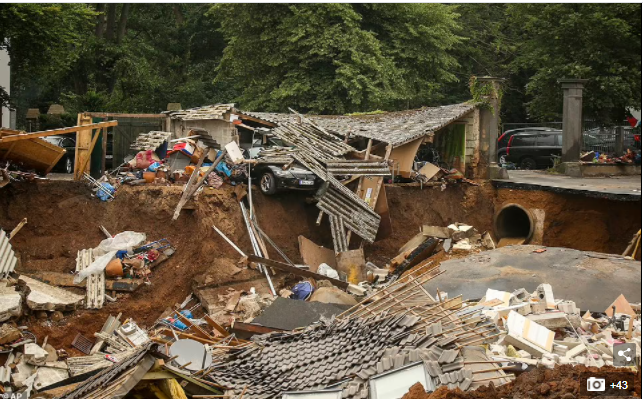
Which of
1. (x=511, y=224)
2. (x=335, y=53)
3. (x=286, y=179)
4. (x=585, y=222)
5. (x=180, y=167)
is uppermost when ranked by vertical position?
(x=335, y=53)

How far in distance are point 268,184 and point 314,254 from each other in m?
2.13

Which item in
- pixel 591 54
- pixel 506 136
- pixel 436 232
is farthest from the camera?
pixel 506 136

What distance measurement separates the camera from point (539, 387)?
9.21 meters

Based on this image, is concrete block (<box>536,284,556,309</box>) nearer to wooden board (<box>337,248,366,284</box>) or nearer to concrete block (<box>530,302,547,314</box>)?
concrete block (<box>530,302,547,314</box>)

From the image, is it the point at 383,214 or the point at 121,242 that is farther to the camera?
the point at 383,214

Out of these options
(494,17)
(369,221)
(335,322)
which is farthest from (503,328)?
(494,17)

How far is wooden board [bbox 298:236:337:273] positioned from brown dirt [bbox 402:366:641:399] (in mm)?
10245

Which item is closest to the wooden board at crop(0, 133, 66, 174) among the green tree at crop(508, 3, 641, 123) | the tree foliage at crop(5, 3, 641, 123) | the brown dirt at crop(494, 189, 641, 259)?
the tree foliage at crop(5, 3, 641, 123)

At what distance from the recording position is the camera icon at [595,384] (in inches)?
360

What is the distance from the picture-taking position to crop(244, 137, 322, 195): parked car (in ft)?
65.4

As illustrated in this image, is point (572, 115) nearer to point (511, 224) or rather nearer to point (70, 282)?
point (511, 224)

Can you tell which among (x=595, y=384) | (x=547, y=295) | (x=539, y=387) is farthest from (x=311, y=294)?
(x=595, y=384)

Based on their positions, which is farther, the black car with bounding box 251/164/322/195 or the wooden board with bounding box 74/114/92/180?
the black car with bounding box 251/164/322/195

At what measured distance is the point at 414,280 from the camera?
13180 mm
